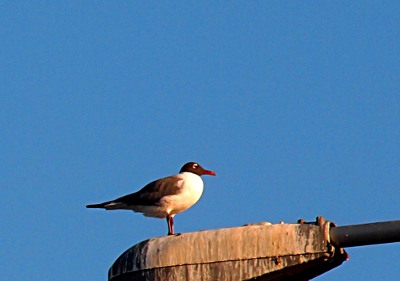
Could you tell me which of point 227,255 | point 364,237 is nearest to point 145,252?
point 227,255

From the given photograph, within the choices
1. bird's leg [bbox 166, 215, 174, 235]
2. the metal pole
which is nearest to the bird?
bird's leg [bbox 166, 215, 174, 235]

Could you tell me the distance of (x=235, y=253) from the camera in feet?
28.1

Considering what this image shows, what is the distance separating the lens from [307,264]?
8422 mm

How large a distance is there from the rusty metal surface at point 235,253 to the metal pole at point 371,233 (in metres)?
0.48

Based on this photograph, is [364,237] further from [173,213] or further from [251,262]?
[173,213]

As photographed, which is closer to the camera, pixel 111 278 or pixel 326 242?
pixel 326 242

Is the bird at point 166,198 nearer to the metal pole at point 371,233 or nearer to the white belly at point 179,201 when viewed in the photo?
the white belly at point 179,201

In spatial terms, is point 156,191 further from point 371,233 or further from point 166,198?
point 371,233

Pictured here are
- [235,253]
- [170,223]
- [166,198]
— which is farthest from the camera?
[170,223]

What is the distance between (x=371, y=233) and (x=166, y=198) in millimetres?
7089

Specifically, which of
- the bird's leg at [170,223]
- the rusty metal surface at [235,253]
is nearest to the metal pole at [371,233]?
the rusty metal surface at [235,253]

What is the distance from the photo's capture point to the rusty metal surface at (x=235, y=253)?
8.38 meters

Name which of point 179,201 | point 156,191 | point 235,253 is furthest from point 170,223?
point 235,253

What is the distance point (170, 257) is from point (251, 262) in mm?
857
